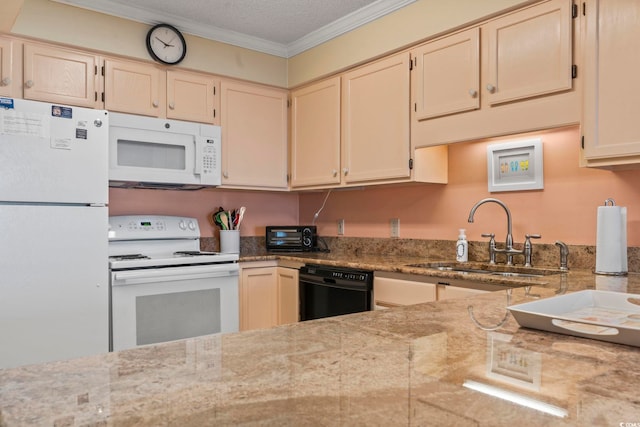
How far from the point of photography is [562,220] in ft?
7.88

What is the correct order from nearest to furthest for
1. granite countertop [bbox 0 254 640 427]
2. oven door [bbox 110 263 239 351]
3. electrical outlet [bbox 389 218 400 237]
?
granite countertop [bbox 0 254 640 427] < oven door [bbox 110 263 239 351] < electrical outlet [bbox 389 218 400 237]

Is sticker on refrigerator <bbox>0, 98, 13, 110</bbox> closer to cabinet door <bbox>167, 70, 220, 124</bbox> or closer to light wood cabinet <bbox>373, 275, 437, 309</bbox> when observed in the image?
cabinet door <bbox>167, 70, 220, 124</bbox>

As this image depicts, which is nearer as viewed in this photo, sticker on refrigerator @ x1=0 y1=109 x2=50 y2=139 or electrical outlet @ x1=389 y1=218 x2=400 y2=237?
sticker on refrigerator @ x1=0 y1=109 x2=50 y2=139

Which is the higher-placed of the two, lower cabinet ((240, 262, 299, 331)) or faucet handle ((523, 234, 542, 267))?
faucet handle ((523, 234, 542, 267))

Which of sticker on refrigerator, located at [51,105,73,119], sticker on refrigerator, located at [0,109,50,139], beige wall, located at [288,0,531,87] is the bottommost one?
sticker on refrigerator, located at [0,109,50,139]

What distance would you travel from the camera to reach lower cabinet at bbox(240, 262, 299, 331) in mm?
3189

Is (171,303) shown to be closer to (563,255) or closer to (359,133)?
(359,133)

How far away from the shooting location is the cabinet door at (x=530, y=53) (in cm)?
209

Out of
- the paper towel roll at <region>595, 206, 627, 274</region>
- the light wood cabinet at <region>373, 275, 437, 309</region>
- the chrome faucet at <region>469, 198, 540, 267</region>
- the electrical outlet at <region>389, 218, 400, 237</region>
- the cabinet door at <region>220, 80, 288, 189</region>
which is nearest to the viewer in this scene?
the paper towel roll at <region>595, 206, 627, 274</region>

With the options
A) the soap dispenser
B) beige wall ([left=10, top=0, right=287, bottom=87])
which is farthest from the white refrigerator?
the soap dispenser

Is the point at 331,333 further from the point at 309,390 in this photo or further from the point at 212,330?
the point at 212,330

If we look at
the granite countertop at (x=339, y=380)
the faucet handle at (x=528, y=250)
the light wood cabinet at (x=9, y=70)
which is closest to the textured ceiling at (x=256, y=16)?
the light wood cabinet at (x=9, y=70)

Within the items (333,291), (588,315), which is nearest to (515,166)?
(333,291)

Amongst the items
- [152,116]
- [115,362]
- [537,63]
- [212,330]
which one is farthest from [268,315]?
[115,362]
